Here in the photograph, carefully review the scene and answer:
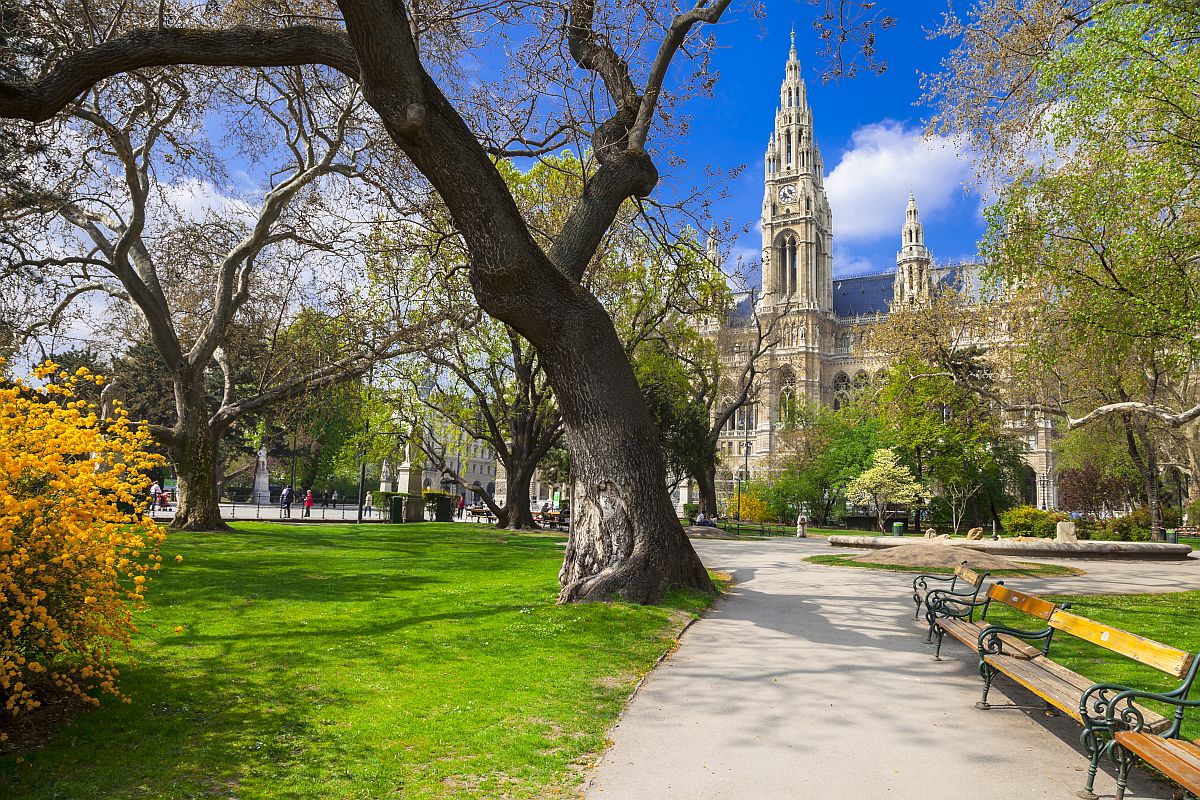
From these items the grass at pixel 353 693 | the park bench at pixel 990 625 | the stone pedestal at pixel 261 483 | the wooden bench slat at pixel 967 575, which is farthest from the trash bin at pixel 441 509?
the park bench at pixel 990 625

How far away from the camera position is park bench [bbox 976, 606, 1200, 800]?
13.1 feet

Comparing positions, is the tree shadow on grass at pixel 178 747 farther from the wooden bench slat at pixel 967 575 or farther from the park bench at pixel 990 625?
the wooden bench slat at pixel 967 575

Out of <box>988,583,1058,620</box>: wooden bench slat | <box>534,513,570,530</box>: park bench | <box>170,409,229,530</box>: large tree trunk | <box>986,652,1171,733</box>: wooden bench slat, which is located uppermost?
<box>170,409,229,530</box>: large tree trunk

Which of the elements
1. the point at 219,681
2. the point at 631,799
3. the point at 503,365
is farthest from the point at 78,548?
the point at 503,365

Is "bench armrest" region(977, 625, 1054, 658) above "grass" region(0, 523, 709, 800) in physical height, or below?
above

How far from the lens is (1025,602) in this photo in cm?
671

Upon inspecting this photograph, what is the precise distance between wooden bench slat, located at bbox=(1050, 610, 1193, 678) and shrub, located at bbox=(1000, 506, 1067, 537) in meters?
29.0

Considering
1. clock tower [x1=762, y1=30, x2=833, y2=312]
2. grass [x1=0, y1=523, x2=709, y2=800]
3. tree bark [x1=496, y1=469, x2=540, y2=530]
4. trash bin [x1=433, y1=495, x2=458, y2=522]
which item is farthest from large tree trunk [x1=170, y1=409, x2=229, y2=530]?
clock tower [x1=762, y1=30, x2=833, y2=312]

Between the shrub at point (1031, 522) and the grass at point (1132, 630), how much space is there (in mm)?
17907

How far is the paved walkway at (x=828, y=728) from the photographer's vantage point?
4328 mm

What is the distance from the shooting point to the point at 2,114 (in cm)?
692

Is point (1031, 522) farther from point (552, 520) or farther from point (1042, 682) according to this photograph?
point (1042, 682)

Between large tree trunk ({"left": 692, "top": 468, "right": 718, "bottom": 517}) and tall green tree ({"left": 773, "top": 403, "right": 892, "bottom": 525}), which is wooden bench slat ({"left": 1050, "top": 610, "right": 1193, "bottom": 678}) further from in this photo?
tall green tree ({"left": 773, "top": 403, "right": 892, "bottom": 525})

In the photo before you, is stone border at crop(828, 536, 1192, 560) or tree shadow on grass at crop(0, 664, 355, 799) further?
stone border at crop(828, 536, 1192, 560)
